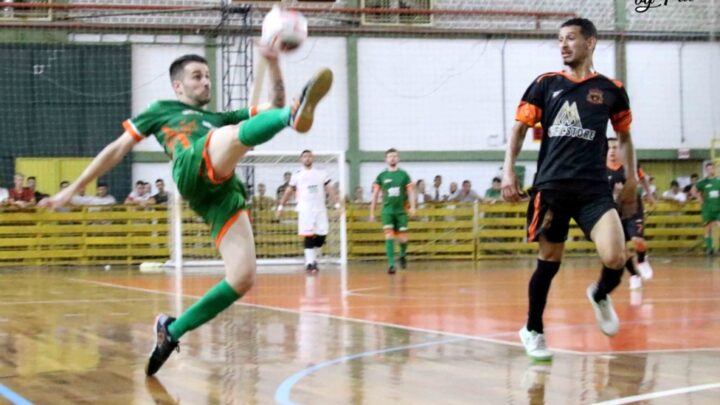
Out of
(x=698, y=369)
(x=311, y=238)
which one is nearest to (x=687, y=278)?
(x=311, y=238)

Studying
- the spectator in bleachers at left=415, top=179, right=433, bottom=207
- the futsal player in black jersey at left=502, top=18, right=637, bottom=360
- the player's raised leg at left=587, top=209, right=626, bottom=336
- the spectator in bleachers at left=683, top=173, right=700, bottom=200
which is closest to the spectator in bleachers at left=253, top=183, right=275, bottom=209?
the spectator in bleachers at left=415, top=179, right=433, bottom=207

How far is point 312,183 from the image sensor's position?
19.5 meters

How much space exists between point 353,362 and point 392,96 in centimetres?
2176

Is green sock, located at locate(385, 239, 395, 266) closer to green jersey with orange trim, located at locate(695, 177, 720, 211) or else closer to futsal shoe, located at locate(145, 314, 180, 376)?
green jersey with orange trim, located at locate(695, 177, 720, 211)

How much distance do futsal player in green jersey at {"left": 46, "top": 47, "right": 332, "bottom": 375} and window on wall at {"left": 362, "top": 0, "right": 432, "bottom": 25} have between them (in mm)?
21429

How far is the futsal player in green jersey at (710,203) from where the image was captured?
2414cm

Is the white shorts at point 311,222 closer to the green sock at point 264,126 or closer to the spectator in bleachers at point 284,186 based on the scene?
the spectator in bleachers at point 284,186

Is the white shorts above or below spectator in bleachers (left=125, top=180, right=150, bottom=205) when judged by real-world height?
below

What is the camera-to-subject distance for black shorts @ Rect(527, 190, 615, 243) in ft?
22.6

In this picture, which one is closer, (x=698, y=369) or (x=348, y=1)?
(x=698, y=369)

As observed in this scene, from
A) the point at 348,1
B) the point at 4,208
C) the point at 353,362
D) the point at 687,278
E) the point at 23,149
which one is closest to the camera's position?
the point at 353,362

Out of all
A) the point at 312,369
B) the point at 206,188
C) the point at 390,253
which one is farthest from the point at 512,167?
the point at 390,253

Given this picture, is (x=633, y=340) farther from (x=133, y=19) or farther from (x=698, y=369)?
(x=133, y=19)

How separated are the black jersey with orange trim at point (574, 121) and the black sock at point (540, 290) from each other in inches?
20.6
